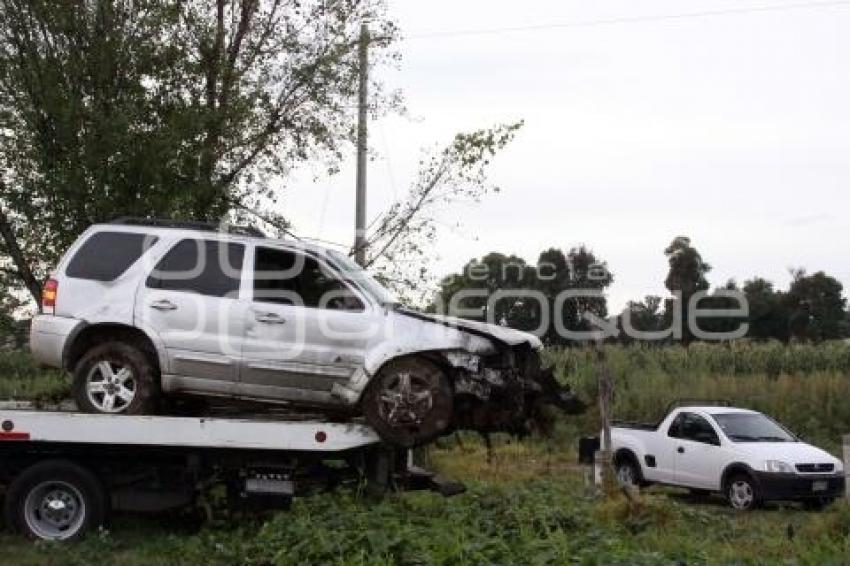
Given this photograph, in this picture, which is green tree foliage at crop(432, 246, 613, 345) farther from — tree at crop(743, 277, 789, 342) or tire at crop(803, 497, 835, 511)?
tree at crop(743, 277, 789, 342)

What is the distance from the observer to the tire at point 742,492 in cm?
1520

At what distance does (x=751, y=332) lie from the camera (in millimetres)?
76812

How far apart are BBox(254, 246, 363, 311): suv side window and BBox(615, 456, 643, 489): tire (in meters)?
9.49

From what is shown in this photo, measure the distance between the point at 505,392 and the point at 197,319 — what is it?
9.72 ft

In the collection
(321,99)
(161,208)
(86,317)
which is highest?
(321,99)

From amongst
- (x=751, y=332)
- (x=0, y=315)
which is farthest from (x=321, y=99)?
(x=751, y=332)

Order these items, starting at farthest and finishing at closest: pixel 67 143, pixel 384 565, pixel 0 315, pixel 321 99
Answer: pixel 321 99, pixel 0 315, pixel 67 143, pixel 384 565

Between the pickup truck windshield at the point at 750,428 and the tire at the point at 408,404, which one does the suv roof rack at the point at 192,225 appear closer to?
the tire at the point at 408,404

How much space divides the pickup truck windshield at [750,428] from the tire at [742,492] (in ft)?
2.42

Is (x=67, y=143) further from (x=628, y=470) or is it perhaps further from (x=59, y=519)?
(x=628, y=470)

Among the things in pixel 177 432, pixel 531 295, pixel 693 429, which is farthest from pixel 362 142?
pixel 177 432

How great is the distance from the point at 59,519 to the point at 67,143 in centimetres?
607

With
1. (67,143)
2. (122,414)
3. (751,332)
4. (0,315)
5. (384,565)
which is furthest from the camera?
(751,332)

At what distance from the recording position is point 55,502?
30.3ft
